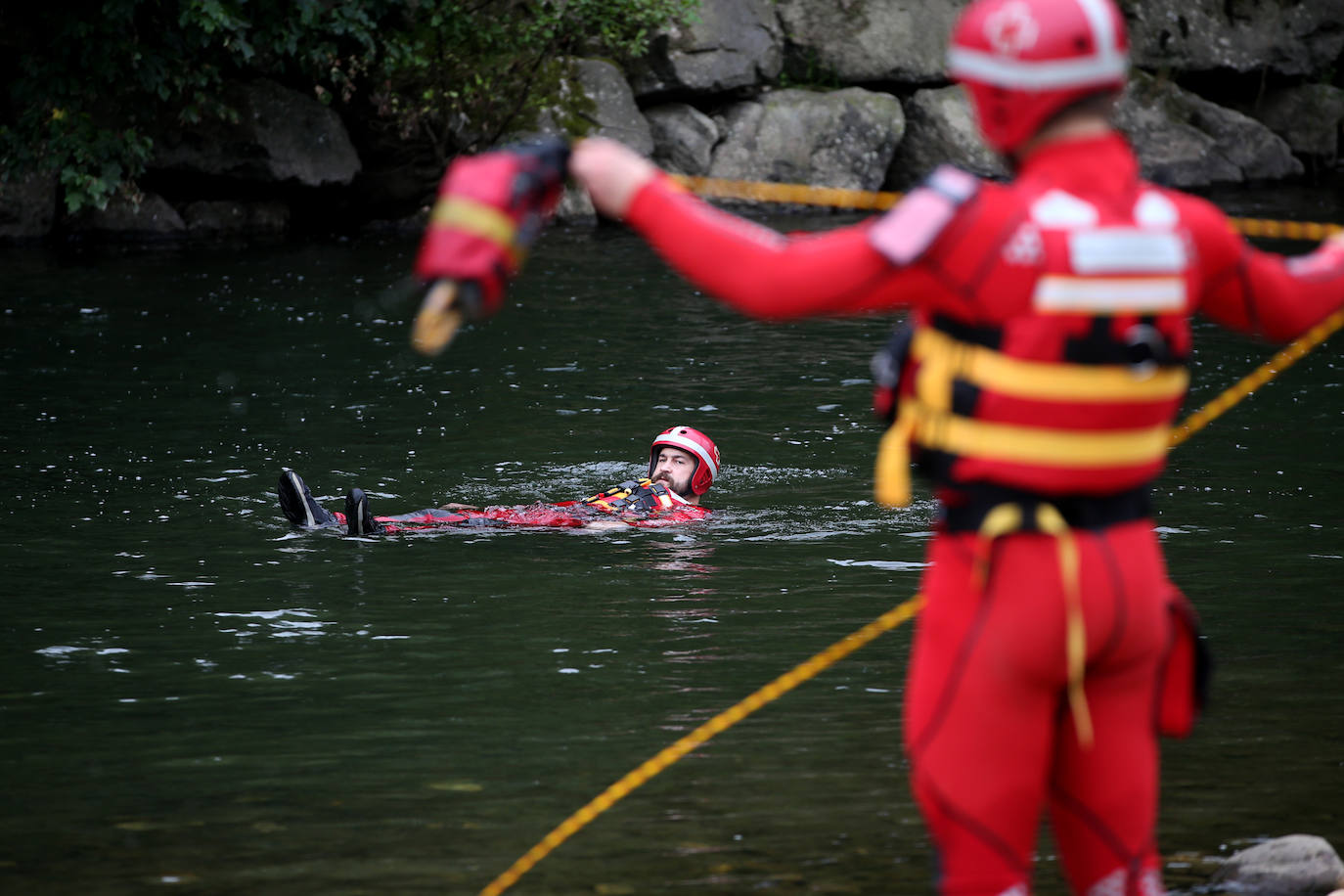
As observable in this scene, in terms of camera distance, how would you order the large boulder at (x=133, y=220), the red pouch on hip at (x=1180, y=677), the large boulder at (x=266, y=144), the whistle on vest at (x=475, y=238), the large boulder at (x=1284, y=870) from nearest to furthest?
the whistle on vest at (x=475, y=238), the red pouch on hip at (x=1180, y=677), the large boulder at (x=1284, y=870), the large boulder at (x=133, y=220), the large boulder at (x=266, y=144)

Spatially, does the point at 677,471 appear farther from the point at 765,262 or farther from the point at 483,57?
the point at 483,57

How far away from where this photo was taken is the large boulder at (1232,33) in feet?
111

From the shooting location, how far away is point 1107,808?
Answer: 3.22 meters

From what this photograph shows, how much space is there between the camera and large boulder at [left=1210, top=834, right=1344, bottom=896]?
16.0ft

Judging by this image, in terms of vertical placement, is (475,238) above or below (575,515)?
above

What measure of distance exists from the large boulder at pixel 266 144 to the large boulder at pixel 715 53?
6.06 m

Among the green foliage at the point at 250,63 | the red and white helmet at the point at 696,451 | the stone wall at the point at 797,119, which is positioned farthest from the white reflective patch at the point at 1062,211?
the stone wall at the point at 797,119

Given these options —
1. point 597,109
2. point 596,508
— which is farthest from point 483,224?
point 597,109

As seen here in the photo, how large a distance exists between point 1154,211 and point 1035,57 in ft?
1.18

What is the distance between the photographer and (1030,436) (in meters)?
3.03

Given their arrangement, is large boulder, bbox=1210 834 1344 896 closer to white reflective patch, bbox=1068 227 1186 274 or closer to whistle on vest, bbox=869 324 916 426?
whistle on vest, bbox=869 324 916 426

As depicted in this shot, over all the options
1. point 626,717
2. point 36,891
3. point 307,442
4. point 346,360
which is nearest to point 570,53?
point 346,360

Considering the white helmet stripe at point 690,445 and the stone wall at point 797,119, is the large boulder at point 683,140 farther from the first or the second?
the white helmet stripe at point 690,445

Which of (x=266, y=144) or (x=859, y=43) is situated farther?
(x=859, y=43)
